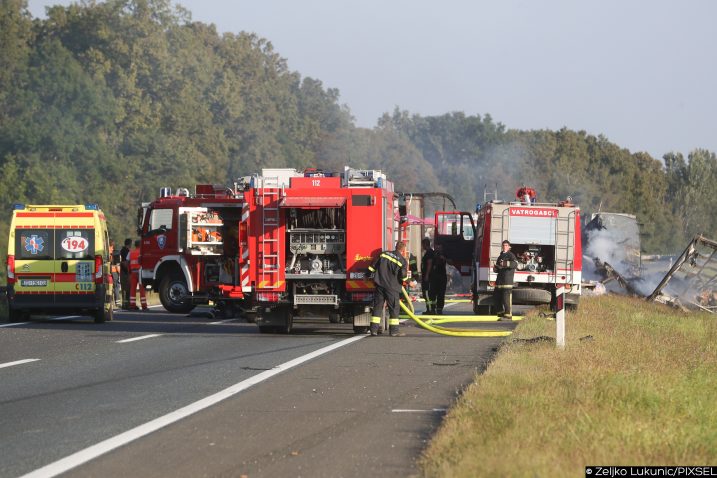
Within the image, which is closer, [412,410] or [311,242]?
[412,410]

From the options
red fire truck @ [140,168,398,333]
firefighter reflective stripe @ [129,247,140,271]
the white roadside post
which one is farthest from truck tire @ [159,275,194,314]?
the white roadside post

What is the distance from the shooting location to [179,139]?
3674 inches

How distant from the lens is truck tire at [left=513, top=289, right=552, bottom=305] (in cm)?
2791

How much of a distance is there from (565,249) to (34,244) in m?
11.4

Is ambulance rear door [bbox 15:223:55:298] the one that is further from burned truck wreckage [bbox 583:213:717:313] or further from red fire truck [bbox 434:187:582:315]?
burned truck wreckage [bbox 583:213:717:313]

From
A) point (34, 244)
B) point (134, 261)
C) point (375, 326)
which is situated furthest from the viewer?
point (134, 261)

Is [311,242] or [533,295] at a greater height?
[311,242]

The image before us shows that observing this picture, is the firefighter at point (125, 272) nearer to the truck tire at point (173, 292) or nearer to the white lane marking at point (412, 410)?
the truck tire at point (173, 292)

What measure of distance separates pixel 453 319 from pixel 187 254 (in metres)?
9.66

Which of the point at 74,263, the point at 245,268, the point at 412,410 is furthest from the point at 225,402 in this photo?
the point at 74,263

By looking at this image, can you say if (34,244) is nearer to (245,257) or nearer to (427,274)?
(245,257)

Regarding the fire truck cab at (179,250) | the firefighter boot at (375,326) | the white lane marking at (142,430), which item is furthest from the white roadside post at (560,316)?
the fire truck cab at (179,250)

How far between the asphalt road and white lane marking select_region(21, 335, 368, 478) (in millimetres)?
A: 16

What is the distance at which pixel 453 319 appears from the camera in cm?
2097
